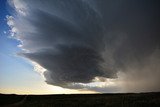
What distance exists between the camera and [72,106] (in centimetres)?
4409

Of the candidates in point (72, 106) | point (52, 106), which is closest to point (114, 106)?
point (72, 106)

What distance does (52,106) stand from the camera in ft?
151

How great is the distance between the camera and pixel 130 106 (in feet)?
122

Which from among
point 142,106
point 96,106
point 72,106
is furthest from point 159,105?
point 72,106

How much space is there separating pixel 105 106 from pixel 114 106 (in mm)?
2044

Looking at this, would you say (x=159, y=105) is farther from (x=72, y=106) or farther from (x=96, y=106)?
(x=72, y=106)

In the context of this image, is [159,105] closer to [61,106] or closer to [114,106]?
[114,106]

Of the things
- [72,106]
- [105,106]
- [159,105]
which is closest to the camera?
[159,105]

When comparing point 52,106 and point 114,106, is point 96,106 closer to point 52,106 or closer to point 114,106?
point 114,106

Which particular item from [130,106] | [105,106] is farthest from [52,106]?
[130,106]

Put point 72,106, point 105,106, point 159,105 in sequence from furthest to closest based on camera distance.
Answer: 1. point 72,106
2. point 105,106
3. point 159,105

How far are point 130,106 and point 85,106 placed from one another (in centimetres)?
825

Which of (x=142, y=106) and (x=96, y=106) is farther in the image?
(x=96, y=106)

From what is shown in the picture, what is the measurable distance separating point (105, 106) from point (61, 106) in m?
8.93
